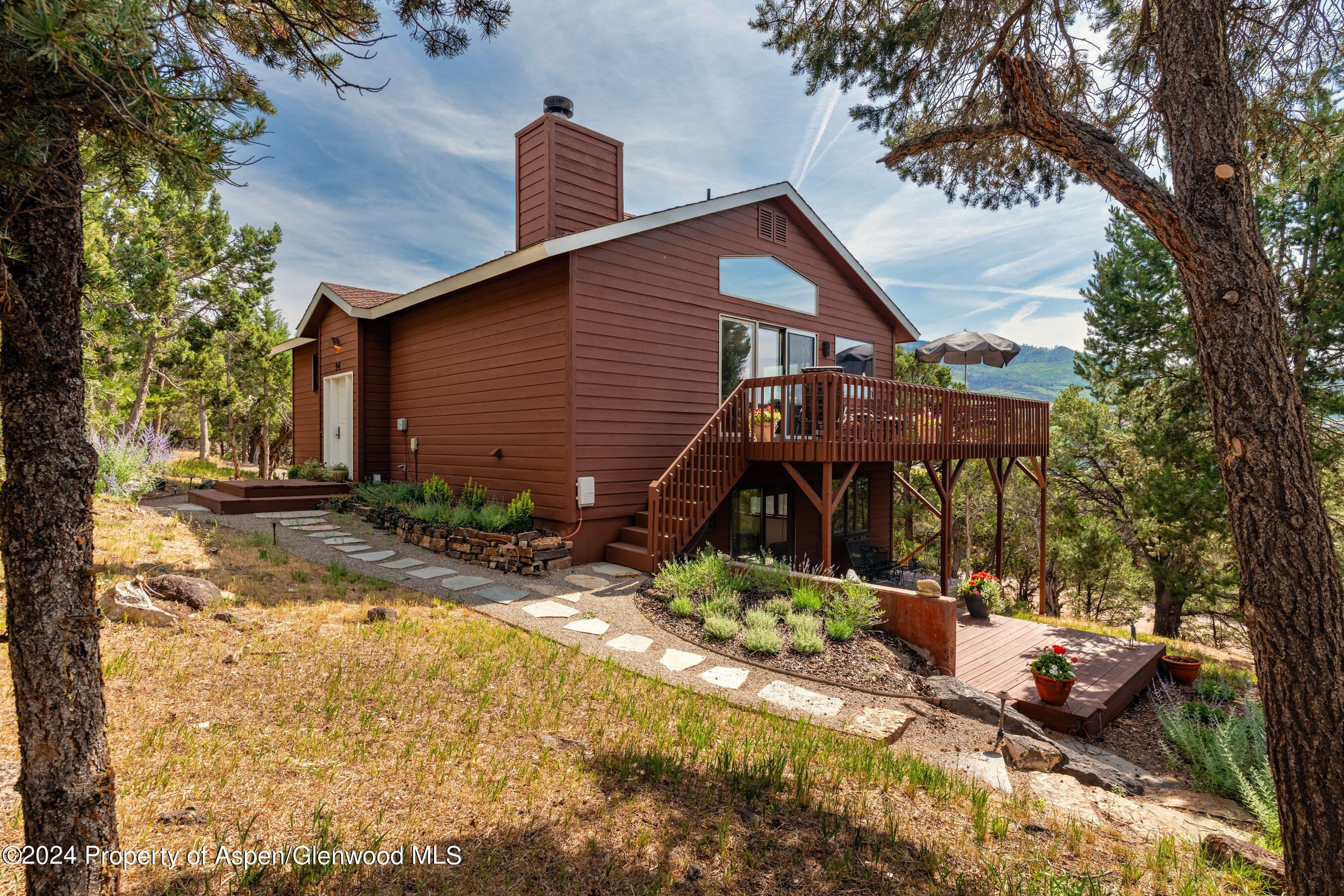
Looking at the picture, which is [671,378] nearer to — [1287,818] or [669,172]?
[669,172]

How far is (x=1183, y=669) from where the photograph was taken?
7.18 meters

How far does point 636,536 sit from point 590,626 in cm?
282

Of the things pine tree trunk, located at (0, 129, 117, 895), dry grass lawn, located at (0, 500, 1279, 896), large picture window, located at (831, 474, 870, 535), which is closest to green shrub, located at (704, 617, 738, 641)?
dry grass lawn, located at (0, 500, 1279, 896)

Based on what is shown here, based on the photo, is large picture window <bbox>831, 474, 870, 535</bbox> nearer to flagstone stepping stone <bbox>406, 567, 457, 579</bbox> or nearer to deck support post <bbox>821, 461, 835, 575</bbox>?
deck support post <bbox>821, 461, 835, 575</bbox>

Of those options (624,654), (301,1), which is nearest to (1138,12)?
(301,1)

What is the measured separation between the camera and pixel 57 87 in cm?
171

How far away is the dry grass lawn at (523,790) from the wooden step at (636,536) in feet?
12.8

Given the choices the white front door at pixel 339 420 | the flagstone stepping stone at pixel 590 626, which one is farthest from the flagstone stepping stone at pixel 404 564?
the white front door at pixel 339 420

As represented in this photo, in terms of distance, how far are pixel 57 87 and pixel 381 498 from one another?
9.38m

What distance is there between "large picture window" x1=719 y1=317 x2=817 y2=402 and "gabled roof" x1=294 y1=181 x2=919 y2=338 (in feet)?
5.81

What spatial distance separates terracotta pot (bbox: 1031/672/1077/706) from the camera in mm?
5523

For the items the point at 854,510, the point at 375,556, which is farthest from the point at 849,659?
the point at 854,510

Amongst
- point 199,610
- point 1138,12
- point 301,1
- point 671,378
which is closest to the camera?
point 301,1

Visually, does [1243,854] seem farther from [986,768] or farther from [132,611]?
[132,611]
